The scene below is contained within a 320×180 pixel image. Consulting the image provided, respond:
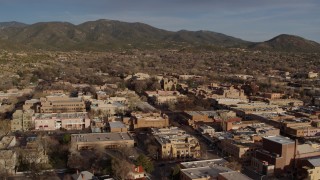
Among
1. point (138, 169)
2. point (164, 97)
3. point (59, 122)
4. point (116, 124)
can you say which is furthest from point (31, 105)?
point (138, 169)

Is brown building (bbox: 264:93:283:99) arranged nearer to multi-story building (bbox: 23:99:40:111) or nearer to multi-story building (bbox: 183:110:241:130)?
multi-story building (bbox: 183:110:241:130)

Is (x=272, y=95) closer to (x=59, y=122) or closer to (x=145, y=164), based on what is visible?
(x=59, y=122)

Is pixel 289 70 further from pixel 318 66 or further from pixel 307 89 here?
pixel 307 89

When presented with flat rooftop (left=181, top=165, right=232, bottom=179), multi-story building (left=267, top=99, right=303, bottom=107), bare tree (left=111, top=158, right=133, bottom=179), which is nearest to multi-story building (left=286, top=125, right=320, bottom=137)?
multi-story building (left=267, top=99, right=303, bottom=107)

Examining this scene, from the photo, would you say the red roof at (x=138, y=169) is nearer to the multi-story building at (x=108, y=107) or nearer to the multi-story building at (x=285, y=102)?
the multi-story building at (x=108, y=107)

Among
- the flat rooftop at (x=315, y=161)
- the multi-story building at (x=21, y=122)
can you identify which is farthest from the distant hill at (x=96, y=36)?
the flat rooftop at (x=315, y=161)

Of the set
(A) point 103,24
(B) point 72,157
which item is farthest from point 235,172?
(A) point 103,24
